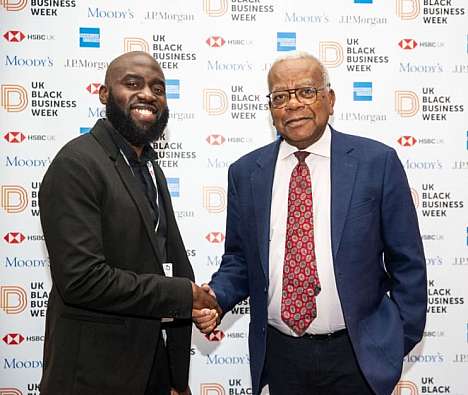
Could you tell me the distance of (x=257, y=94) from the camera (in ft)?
11.6

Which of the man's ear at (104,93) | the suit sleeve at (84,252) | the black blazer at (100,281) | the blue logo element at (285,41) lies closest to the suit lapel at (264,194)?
the black blazer at (100,281)

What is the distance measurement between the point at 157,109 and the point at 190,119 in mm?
1025

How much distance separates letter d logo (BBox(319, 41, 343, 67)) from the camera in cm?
355

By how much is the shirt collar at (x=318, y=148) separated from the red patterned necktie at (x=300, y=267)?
15cm

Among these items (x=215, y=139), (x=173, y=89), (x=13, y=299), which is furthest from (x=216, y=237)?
(x=13, y=299)

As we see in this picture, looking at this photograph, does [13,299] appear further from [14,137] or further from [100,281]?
[100,281]

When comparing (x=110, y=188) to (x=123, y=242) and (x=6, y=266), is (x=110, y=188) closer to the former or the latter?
(x=123, y=242)

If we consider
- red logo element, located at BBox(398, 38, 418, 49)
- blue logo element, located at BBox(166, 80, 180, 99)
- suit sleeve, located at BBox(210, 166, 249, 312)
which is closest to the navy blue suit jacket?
suit sleeve, located at BBox(210, 166, 249, 312)

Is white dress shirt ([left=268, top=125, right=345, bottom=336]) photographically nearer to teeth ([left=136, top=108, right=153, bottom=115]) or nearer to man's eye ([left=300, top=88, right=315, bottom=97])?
man's eye ([left=300, top=88, right=315, bottom=97])

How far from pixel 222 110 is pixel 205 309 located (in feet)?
5.07

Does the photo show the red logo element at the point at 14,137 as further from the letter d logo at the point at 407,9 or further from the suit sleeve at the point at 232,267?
the letter d logo at the point at 407,9

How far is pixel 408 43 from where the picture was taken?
11.7ft

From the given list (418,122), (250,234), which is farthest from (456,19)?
(250,234)

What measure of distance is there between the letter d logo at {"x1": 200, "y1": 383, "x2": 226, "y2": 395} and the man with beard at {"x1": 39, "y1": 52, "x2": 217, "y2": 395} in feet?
4.30
